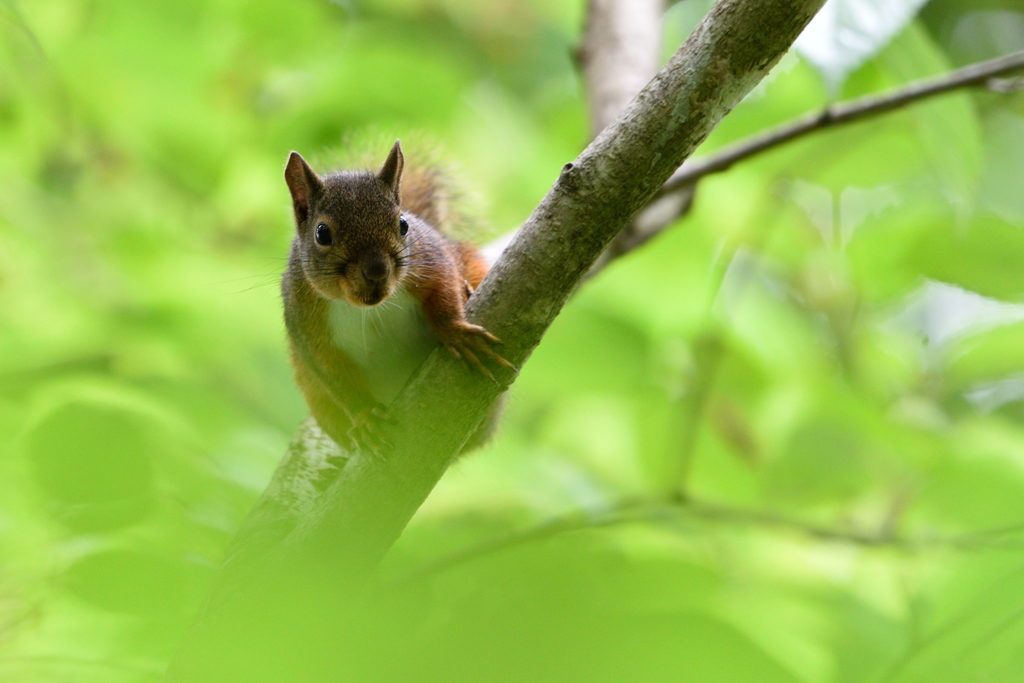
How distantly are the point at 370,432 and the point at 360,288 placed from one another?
0.47m

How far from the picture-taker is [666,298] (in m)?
2.60

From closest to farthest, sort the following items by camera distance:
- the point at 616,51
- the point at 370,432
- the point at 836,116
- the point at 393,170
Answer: the point at 370,432 → the point at 836,116 → the point at 393,170 → the point at 616,51

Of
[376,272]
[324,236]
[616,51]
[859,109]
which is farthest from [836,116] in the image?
[324,236]

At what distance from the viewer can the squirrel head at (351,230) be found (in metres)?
1.74

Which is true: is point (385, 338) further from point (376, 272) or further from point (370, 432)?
point (370, 432)

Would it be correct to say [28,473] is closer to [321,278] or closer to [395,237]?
[321,278]

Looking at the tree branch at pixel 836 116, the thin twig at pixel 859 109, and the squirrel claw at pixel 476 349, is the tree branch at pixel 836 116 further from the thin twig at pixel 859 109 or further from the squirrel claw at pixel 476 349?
the squirrel claw at pixel 476 349

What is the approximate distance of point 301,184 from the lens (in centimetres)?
197

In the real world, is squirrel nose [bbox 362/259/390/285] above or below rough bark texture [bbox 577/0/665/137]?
below

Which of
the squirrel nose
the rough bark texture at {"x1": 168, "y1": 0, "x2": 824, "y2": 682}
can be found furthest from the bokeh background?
the squirrel nose

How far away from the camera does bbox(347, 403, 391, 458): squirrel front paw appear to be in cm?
126

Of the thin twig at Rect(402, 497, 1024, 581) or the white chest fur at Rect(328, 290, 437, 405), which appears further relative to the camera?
the white chest fur at Rect(328, 290, 437, 405)

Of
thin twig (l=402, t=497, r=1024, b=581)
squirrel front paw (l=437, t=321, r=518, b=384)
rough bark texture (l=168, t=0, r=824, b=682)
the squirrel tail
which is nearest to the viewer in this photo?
rough bark texture (l=168, t=0, r=824, b=682)

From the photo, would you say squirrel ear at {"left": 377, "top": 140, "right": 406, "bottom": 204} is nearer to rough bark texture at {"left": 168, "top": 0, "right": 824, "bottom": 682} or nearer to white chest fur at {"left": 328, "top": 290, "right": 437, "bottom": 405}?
white chest fur at {"left": 328, "top": 290, "right": 437, "bottom": 405}
